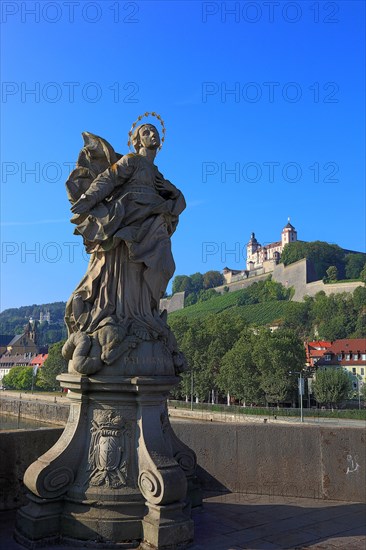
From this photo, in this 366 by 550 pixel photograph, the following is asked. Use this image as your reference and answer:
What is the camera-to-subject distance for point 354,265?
131750 mm

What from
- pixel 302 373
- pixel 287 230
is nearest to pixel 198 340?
pixel 302 373

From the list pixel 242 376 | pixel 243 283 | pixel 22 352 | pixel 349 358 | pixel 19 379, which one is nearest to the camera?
pixel 242 376

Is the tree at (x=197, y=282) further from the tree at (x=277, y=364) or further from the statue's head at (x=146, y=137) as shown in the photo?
the statue's head at (x=146, y=137)

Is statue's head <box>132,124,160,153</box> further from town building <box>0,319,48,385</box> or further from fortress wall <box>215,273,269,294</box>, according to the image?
fortress wall <box>215,273,269,294</box>

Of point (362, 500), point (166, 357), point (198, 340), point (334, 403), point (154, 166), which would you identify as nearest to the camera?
point (166, 357)

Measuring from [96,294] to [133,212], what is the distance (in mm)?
966

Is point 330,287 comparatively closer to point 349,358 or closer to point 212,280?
point 349,358

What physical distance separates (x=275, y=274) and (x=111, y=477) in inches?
5193

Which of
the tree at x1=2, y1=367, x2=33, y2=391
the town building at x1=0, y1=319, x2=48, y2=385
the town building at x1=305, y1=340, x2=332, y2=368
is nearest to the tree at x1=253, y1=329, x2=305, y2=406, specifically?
the town building at x1=305, y1=340, x2=332, y2=368

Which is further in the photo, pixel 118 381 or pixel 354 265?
pixel 354 265

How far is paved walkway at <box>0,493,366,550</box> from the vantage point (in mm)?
4816

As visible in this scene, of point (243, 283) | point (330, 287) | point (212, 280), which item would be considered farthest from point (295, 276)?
point (212, 280)

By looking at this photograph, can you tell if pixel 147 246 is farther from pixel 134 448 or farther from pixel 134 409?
pixel 134 448

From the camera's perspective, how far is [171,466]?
191 inches
